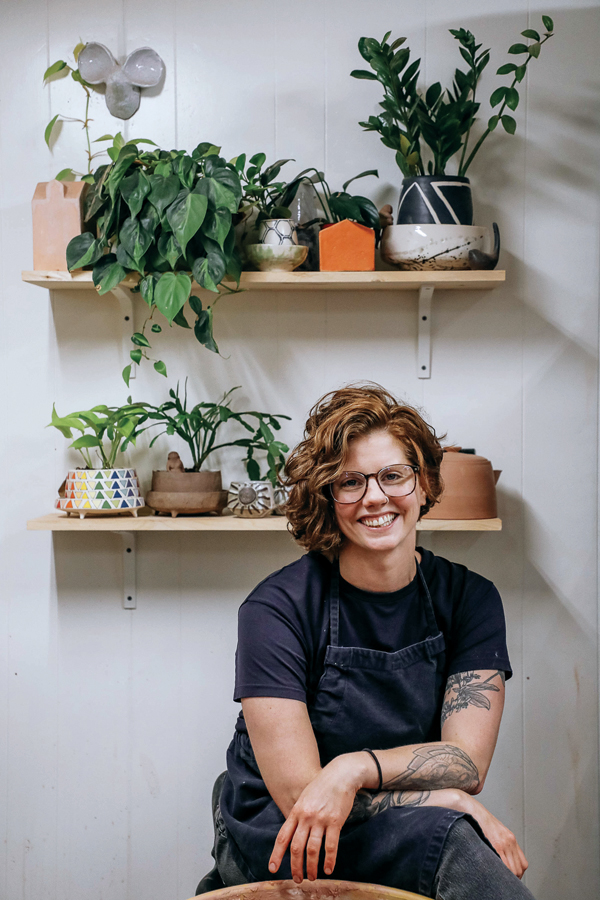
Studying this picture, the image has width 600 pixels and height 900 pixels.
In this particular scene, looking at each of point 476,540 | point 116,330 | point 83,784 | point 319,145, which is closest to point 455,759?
point 476,540

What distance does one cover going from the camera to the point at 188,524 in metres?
1.59

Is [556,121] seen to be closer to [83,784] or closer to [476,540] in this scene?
[476,540]

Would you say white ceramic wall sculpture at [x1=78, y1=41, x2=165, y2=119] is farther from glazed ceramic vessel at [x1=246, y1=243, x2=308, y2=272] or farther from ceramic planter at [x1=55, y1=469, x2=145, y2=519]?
ceramic planter at [x1=55, y1=469, x2=145, y2=519]

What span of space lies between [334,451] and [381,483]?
9 centimetres

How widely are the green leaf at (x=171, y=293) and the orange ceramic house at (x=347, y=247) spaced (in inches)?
12.1

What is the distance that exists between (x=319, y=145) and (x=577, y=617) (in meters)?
1.30

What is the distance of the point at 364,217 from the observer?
63.7 inches

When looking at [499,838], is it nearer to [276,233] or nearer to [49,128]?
[276,233]

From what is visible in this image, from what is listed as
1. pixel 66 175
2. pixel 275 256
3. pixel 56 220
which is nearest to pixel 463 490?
pixel 275 256

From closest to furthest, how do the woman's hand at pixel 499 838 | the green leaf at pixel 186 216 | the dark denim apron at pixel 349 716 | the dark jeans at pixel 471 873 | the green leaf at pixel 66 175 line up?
the dark jeans at pixel 471 873, the woman's hand at pixel 499 838, the dark denim apron at pixel 349 716, the green leaf at pixel 186 216, the green leaf at pixel 66 175

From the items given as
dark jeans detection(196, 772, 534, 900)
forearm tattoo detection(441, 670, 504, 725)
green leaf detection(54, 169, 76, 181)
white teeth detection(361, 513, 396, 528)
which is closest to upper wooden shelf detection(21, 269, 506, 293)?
green leaf detection(54, 169, 76, 181)

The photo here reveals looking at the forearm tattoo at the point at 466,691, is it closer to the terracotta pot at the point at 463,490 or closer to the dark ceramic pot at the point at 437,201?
the terracotta pot at the point at 463,490

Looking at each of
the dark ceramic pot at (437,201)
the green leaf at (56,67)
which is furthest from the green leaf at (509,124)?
the green leaf at (56,67)

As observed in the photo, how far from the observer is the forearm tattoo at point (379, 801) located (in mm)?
1085
